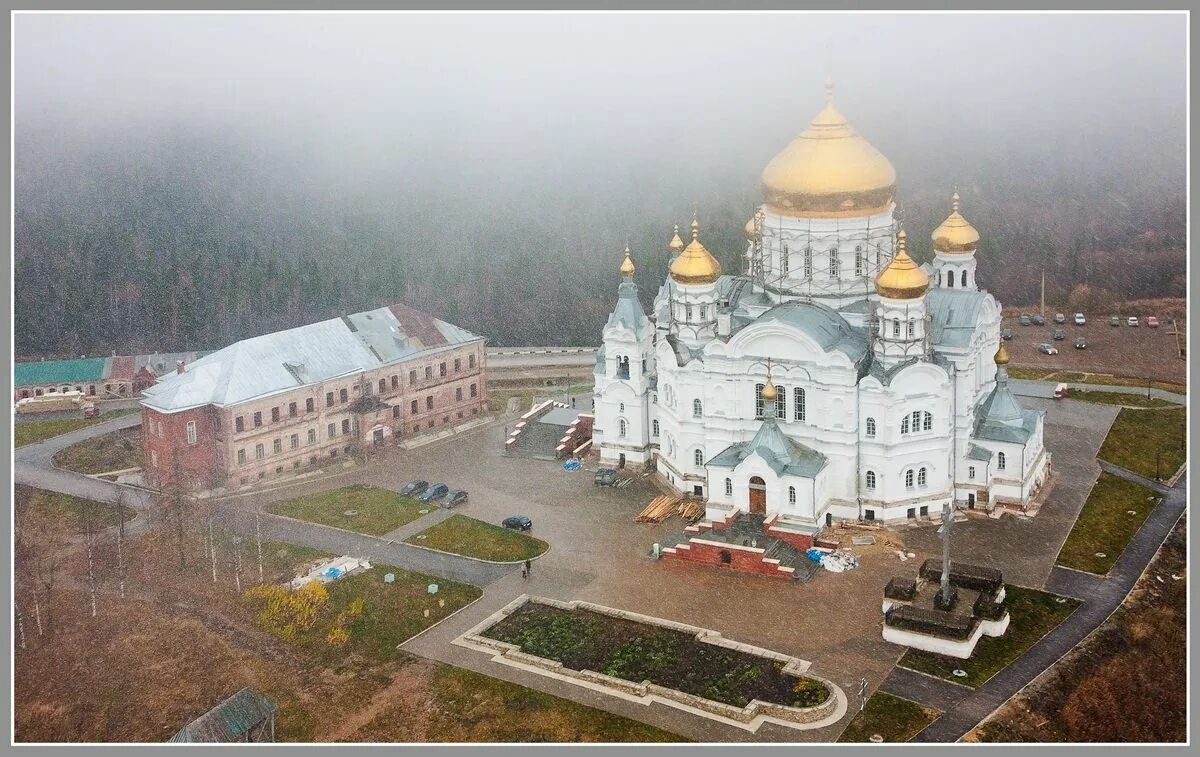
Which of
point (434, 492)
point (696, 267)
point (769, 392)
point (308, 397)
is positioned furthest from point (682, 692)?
point (308, 397)

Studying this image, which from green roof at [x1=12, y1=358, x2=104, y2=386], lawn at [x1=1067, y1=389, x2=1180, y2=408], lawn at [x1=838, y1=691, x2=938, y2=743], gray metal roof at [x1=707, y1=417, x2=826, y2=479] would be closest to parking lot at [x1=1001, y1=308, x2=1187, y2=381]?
lawn at [x1=1067, y1=389, x2=1180, y2=408]

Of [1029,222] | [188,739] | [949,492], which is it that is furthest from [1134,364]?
[188,739]

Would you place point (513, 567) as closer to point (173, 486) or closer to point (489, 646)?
point (489, 646)

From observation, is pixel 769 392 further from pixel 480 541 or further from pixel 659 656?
pixel 659 656

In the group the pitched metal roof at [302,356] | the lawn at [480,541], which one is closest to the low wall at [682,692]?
the lawn at [480,541]

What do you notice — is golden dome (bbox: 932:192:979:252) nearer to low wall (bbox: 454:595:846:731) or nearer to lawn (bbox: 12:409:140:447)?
low wall (bbox: 454:595:846:731)

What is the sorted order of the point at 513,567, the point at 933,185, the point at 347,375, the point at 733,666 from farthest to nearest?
1. the point at 933,185
2. the point at 347,375
3. the point at 513,567
4. the point at 733,666

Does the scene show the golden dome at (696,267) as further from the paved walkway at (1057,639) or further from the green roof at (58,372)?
the green roof at (58,372)
